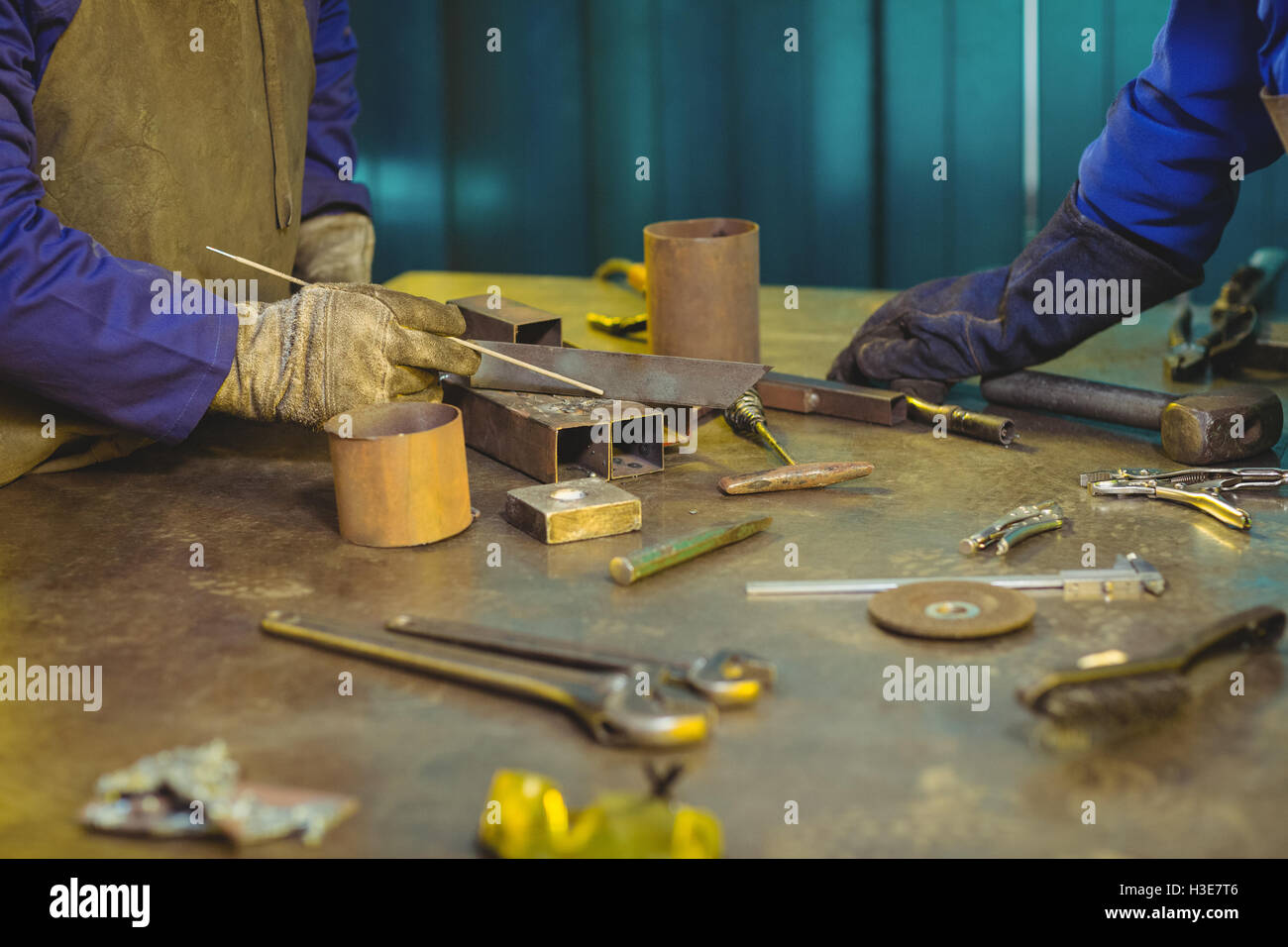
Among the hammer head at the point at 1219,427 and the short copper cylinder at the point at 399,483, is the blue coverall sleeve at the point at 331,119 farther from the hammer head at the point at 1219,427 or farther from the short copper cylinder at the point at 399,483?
the hammer head at the point at 1219,427

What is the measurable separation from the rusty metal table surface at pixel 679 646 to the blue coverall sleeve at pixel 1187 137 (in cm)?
32

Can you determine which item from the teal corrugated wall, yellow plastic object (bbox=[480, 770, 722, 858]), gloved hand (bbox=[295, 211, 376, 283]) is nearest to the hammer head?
yellow plastic object (bbox=[480, 770, 722, 858])

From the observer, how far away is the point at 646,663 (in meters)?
1.10

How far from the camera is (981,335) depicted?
6.57ft

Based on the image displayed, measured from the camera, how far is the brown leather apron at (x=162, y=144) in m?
1.72

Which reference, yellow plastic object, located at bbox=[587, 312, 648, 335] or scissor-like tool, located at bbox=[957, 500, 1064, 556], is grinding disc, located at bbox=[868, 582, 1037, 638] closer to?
scissor-like tool, located at bbox=[957, 500, 1064, 556]

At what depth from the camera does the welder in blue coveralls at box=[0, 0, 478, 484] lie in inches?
61.2

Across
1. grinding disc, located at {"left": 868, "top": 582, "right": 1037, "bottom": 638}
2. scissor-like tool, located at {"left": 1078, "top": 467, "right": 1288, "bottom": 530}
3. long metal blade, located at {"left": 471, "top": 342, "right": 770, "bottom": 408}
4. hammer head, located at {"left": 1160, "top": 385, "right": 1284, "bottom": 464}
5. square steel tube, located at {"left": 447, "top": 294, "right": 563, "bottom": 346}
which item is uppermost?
square steel tube, located at {"left": 447, "top": 294, "right": 563, "bottom": 346}

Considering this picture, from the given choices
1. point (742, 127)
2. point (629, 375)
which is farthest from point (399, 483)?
point (742, 127)

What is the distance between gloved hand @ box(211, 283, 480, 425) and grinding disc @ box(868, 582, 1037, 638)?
70 centimetres

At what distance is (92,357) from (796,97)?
112 inches

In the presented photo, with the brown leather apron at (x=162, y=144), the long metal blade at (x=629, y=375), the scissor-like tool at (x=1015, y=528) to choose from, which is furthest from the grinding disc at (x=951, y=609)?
the brown leather apron at (x=162, y=144)

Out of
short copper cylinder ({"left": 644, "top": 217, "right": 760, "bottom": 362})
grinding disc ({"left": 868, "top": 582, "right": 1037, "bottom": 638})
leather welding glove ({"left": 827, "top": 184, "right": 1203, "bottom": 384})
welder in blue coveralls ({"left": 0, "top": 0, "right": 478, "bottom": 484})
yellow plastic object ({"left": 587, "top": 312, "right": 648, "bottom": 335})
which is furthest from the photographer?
yellow plastic object ({"left": 587, "top": 312, "right": 648, "bottom": 335})

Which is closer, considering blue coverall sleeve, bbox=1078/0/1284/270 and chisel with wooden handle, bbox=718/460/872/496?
chisel with wooden handle, bbox=718/460/872/496
